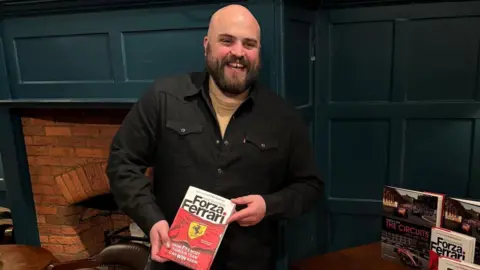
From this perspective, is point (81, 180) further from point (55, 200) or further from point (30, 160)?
point (30, 160)

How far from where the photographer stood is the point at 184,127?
138cm

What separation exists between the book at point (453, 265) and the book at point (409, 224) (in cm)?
13

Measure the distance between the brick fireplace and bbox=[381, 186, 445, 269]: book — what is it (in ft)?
5.15

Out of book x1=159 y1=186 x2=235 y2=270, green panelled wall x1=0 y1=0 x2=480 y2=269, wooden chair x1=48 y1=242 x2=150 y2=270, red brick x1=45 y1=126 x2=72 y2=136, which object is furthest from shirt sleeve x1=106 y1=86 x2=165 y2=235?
red brick x1=45 y1=126 x2=72 y2=136

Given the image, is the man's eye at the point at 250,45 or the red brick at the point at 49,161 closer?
the man's eye at the point at 250,45

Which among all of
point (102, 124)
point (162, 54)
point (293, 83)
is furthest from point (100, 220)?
point (293, 83)

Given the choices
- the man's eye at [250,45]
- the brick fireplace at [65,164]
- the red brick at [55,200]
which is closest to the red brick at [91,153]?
the brick fireplace at [65,164]

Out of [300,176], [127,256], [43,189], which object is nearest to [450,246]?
[300,176]

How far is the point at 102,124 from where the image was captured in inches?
96.3

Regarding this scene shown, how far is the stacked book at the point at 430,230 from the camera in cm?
137

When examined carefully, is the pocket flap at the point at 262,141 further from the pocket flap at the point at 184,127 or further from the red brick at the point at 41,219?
the red brick at the point at 41,219

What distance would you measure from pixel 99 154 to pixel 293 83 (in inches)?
51.8

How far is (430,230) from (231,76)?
36.3 inches

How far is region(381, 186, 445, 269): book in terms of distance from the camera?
151 centimetres
